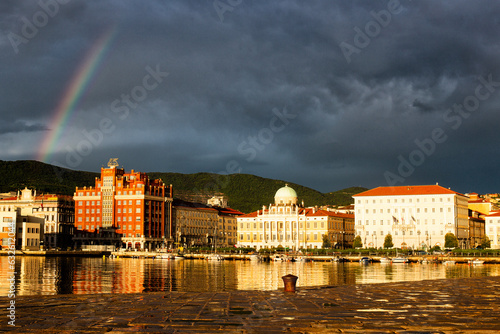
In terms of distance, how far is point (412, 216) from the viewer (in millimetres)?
181750

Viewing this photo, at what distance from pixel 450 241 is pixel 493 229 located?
31713 millimetres

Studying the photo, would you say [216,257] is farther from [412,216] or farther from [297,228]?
[412,216]

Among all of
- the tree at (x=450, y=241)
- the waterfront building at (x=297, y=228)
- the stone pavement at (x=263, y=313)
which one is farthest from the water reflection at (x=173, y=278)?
the waterfront building at (x=297, y=228)

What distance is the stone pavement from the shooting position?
2105 centimetres

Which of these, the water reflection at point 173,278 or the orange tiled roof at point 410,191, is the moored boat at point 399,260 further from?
the orange tiled roof at point 410,191

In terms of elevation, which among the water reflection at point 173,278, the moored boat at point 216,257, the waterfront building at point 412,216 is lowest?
the moored boat at point 216,257

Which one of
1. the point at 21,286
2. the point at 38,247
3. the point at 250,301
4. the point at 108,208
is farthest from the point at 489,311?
the point at 108,208

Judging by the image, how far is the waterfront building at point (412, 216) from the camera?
585ft

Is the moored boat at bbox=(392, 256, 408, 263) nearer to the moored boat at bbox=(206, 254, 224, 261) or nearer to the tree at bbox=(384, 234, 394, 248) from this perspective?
the tree at bbox=(384, 234, 394, 248)

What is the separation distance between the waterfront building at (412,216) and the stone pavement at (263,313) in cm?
15023

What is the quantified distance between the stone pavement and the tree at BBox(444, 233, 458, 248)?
454 feet

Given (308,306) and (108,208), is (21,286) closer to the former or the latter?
(308,306)

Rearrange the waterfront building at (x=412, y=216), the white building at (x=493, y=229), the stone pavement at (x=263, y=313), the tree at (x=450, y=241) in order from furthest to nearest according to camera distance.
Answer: the white building at (x=493, y=229), the waterfront building at (x=412, y=216), the tree at (x=450, y=241), the stone pavement at (x=263, y=313)

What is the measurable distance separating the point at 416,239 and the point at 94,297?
528 feet
